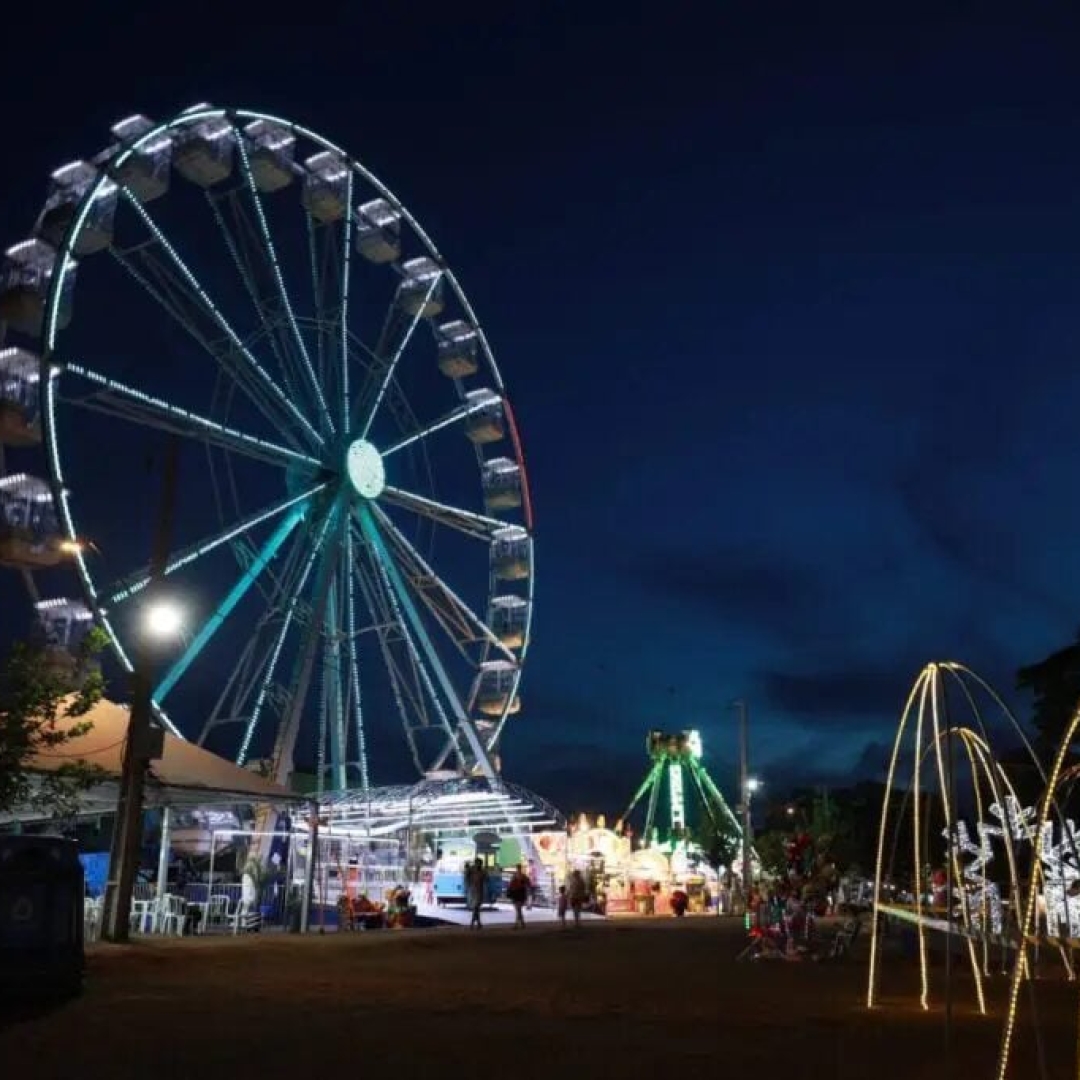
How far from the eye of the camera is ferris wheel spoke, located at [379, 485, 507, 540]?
99.8 ft

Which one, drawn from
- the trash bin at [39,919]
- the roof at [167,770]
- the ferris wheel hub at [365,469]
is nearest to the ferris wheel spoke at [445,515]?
the ferris wheel hub at [365,469]

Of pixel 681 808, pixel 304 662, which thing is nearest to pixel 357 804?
pixel 304 662

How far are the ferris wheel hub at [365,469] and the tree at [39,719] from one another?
11.0 metres

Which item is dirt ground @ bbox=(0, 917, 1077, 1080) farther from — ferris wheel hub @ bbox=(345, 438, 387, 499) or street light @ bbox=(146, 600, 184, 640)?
ferris wheel hub @ bbox=(345, 438, 387, 499)

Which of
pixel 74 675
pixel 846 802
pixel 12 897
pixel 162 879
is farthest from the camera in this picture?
pixel 846 802

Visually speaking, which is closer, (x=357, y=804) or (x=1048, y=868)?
(x=1048, y=868)

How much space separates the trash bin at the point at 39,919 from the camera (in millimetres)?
10312

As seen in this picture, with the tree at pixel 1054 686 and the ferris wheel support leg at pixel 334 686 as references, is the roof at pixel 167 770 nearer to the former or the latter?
the ferris wheel support leg at pixel 334 686

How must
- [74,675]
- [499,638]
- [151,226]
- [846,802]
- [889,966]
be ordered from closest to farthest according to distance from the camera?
[889,966] → [74,675] → [151,226] → [499,638] → [846,802]

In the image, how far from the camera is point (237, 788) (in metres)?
21.6

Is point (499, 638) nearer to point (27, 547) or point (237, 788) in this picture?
point (237, 788)

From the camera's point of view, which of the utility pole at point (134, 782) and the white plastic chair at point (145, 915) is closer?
the utility pole at point (134, 782)

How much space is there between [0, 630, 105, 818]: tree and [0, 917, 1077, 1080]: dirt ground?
91.0 inches

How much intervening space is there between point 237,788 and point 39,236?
10.7 meters
